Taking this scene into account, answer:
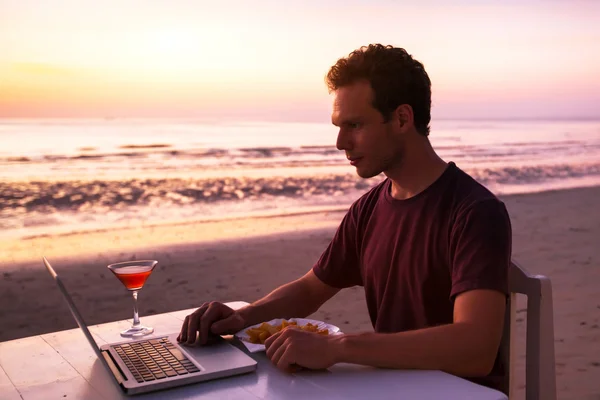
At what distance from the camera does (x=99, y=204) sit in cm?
1188

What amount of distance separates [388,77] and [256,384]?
1052 millimetres

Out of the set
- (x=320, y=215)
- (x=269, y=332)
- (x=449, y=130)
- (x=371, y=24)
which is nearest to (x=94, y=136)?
(x=371, y=24)

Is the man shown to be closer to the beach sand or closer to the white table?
the white table

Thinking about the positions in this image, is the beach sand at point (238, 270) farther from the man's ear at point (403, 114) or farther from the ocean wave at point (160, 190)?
the ocean wave at point (160, 190)

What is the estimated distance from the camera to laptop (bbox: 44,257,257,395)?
141cm

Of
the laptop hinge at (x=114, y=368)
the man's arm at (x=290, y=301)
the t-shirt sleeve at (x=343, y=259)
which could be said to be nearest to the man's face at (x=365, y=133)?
the t-shirt sleeve at (x=343, y=259)

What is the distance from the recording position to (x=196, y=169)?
53.5 ft

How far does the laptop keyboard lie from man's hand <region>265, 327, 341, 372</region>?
197 mm

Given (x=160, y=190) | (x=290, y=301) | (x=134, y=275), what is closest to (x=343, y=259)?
(x=290, y=301)

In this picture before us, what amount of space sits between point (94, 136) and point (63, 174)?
24.0 ft

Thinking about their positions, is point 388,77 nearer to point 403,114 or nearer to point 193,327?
point 403,114

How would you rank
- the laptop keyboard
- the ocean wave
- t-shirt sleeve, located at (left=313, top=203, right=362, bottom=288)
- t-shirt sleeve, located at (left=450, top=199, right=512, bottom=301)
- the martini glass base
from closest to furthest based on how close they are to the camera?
the laptop keyboard → t-shirt sleeve, located at (left=450, top=199, right=512, bottom=301) → the martini glass base → t-shirt sleeve, located at (left=313, top=203, right=362, bottom=288) → the ocean wave

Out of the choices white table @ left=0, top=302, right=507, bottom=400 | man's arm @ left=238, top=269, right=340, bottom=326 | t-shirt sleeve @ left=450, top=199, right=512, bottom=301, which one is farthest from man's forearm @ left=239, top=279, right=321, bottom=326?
t-shirt sleeve @ left=450, top=199, right=512, bottom=301

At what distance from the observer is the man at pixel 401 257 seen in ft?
4.98
